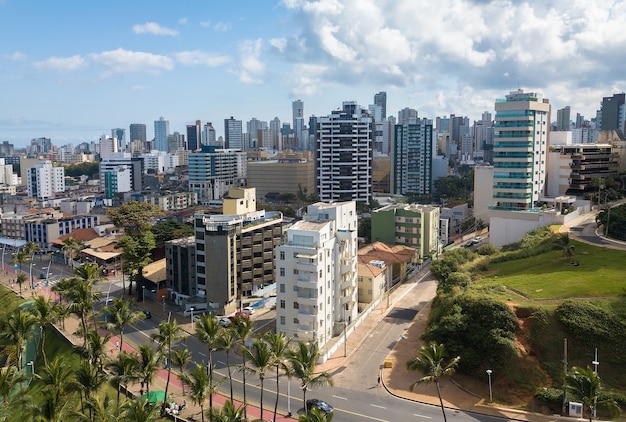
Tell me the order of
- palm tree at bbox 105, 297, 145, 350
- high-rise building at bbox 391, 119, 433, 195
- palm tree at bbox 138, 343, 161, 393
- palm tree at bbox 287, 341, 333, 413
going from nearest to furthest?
palm tree at bbox 287, 341, 333, 413
palm tree at bbox 138, 343, 161, 393
palm tree at bbox 105, 297, 145, 350
high-rise building at bbox 391, 119, 433, 195

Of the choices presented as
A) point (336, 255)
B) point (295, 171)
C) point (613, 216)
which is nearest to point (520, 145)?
point (613, 216)

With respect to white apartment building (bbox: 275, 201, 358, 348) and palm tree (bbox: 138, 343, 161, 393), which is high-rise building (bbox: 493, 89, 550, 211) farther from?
palm tree (bbox: 138, 343, 161, 393)

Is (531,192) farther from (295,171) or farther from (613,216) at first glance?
(295,171)

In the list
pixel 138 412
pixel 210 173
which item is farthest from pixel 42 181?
pixel 138 412

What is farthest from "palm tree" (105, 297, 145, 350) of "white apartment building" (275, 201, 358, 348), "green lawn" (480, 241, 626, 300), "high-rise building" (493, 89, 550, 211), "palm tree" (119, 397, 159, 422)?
"high-rise building" (493, 89, 550, 211)

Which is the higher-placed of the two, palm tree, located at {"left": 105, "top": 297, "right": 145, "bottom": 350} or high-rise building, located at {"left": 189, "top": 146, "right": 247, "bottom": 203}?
high-rise building, located at {"left": 189, "top": 146, "right": 247, "bottom": 203}

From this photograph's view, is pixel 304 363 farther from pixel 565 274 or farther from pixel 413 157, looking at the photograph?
pixel 413 157
